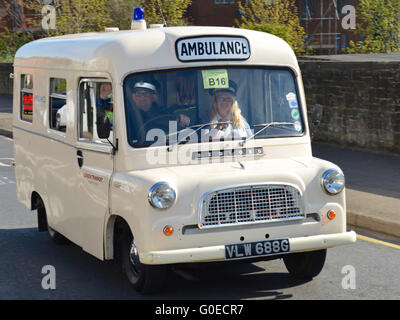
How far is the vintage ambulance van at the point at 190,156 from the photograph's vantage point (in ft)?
22.0

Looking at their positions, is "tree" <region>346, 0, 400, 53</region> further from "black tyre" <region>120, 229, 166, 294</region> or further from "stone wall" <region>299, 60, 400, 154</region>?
"black tyre" <region>120, 229, 166, 294</region>

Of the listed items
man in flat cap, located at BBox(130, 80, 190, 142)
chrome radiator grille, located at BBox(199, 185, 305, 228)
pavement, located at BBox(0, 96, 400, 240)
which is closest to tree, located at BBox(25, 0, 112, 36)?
pavement, located at BBox(0, 96, 400, 240)

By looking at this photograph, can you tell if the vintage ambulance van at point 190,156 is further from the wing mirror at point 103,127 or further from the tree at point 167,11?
the tree at point 167,11

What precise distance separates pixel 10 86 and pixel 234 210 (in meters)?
27.8

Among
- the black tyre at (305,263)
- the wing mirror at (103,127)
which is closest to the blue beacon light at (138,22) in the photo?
the wing mirror at (103,127)

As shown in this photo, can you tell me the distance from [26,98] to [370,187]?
531 cm

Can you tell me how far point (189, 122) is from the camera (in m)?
7.38

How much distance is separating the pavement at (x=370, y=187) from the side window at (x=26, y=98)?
416 cm

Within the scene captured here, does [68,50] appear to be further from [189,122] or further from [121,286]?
[121,286]

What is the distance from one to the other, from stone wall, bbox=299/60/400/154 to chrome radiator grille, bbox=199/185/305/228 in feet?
28.8

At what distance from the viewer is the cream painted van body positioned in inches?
263
